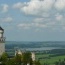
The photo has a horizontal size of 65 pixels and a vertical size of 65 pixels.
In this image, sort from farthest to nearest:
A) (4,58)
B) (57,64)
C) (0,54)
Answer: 1. (57,64)
2. (0,54)
3. (4,58)

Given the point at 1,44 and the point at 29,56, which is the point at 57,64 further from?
the point at 29,56

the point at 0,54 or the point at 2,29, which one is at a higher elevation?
the point at 2,29

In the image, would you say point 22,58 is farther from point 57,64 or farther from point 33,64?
point 57,64

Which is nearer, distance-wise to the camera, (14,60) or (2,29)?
(14,60)

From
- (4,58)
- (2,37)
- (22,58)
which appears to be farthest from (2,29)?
(22,58)

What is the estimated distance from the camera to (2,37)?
5991 cm

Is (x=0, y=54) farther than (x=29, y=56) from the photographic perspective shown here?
Yes

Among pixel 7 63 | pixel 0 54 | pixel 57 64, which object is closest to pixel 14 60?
pixel 7 63

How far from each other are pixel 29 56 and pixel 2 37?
11453mm

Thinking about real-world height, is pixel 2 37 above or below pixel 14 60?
above

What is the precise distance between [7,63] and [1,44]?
404 inches

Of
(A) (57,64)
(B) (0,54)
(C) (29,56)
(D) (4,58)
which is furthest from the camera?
(A) (57,64)

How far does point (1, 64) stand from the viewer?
53.2 m

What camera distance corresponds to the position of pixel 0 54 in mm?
58344
